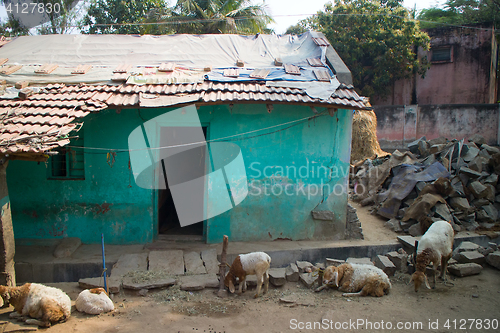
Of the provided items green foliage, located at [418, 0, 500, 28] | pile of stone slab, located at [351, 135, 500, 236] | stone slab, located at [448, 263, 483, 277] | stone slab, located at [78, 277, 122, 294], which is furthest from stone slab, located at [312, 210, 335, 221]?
green foliage, located at [418, 0, 500, 28]

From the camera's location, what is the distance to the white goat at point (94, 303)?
212 inches

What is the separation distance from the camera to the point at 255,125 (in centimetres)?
795

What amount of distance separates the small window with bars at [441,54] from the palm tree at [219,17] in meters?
11.8

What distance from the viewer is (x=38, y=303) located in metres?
5.11

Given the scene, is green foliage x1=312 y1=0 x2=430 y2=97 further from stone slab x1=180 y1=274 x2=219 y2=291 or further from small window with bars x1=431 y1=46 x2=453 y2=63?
stone slab x1=180 y1=274 x2=219 y2=291

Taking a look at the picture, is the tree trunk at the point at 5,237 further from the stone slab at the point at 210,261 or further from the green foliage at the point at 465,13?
the green foliage at the point at 465,13

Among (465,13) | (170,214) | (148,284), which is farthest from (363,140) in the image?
(465,13)

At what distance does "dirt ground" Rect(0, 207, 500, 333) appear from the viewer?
523 centimetres

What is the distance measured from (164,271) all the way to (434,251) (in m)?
4.88

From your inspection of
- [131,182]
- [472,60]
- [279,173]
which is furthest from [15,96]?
[472,60]

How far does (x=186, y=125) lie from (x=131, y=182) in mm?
1714

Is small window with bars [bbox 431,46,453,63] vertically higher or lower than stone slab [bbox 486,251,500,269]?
higher

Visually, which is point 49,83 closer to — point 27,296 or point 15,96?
point 15,96

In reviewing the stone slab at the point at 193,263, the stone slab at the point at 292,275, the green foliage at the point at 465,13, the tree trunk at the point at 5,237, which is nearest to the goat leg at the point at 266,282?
the stone slab at the point at 292,275
